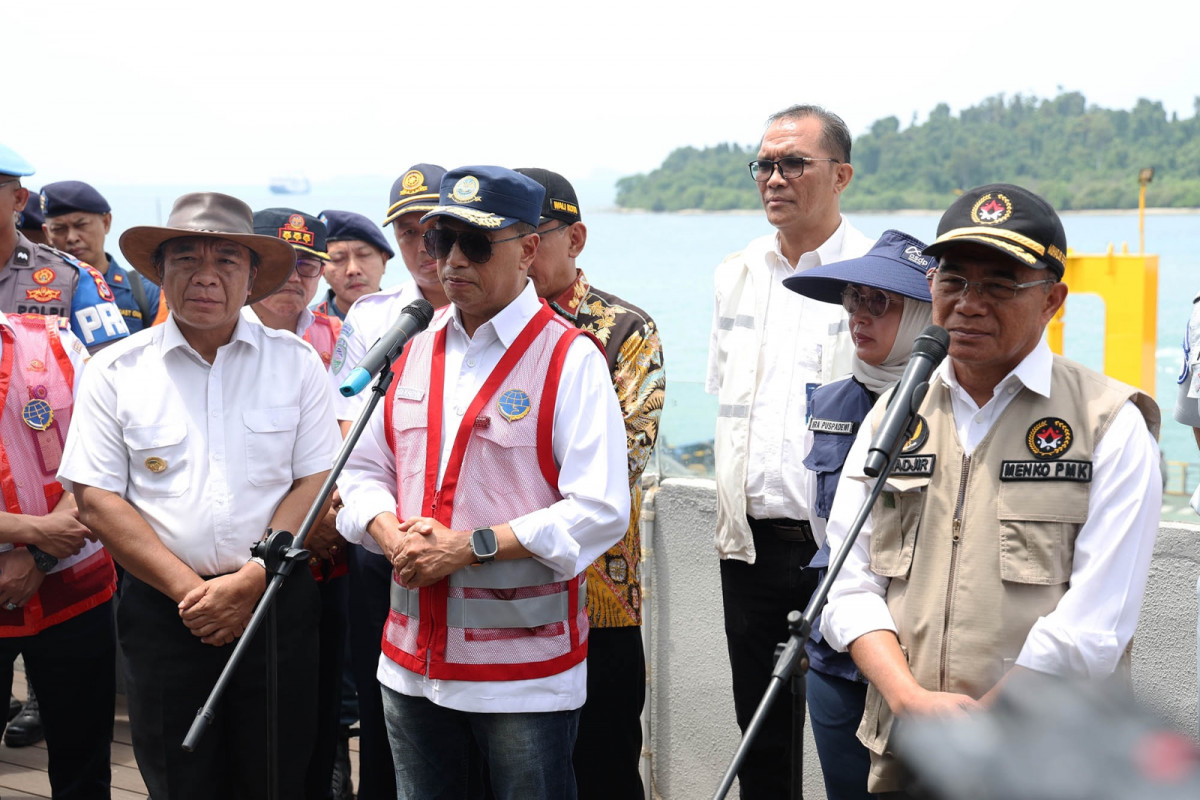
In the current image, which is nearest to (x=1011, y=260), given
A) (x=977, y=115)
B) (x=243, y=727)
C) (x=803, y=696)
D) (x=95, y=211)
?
(x=803, y=696)

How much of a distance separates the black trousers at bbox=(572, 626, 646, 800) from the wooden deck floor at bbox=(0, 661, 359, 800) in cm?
156

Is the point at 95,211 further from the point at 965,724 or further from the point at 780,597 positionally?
the point at 965,724

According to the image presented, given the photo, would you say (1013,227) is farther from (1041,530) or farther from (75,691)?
(75,691)

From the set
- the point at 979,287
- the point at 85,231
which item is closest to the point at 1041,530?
the point at 979,287

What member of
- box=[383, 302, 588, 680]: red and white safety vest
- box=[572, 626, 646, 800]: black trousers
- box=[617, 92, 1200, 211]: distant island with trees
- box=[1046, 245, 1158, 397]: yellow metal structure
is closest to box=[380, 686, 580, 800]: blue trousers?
box=[383, 302, 588, 680]: red and white safety vest

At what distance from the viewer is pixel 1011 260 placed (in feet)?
7.50

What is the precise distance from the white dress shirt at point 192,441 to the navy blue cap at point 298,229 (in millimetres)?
→ 1516

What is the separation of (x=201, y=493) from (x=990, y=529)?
200cm

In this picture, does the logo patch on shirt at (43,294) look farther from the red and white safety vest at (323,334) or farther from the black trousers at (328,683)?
the black trousers at (328,683)

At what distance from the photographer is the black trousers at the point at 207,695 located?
306 centimetres

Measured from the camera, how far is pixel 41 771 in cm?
470

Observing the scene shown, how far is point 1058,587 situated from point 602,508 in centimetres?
101

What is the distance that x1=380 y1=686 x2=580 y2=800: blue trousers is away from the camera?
2693mm

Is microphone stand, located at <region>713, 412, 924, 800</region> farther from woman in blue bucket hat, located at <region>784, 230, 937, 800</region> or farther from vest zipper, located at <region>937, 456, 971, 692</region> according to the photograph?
woman in blue bucket hat, located at <region>784, 230, 937, 800</region>
